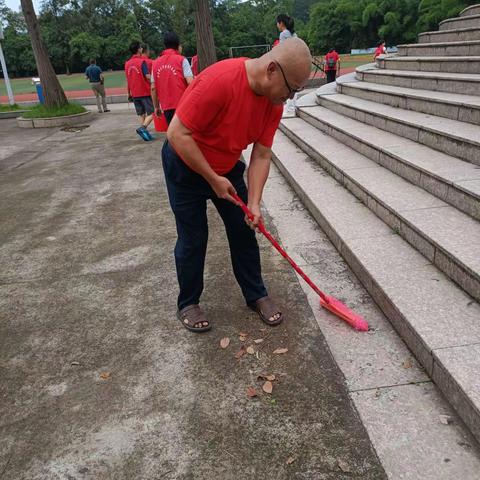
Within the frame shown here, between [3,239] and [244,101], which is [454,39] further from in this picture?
[3,239]

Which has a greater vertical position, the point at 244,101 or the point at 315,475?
the point at 244,101

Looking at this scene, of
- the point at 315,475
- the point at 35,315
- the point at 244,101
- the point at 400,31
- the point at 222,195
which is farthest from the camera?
the point at 400,31

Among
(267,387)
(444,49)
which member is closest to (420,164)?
(267,387)

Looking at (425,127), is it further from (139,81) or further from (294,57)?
(139,81)

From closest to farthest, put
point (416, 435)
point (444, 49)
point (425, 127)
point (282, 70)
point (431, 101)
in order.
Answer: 1. point (416, 435)
2. point (282, 70)
3. point (425, 127)
4. point (431, 101)
5. point (444, 49)

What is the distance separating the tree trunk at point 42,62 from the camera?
12500mm

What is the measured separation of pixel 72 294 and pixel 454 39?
25.7ft

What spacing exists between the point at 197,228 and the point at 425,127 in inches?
119

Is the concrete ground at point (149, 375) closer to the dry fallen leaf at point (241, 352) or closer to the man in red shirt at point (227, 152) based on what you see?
the dry fallen leaf at point (241, 352)

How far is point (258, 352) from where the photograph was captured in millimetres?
2625

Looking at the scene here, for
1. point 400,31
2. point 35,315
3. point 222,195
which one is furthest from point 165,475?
point 400,31

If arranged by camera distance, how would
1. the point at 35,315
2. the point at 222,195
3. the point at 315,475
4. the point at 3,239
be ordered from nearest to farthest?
the point at 315,475, the point at 222,195, the point at 35,315, the point at 3,239

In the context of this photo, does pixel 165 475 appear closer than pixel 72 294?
Yes

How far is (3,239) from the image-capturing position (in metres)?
4.57
